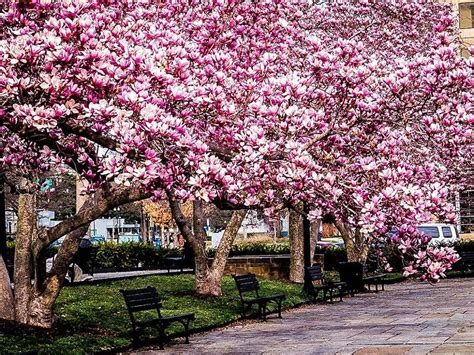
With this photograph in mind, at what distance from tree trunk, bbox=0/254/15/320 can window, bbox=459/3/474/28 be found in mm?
43974

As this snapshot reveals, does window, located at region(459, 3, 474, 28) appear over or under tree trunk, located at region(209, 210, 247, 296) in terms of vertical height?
over

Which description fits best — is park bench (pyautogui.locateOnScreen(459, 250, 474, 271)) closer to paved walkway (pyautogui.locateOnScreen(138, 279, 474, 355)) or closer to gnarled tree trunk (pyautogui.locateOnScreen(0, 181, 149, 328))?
paved walkway (pyautogui.locateOnScreen(138, 279, 474, 355))

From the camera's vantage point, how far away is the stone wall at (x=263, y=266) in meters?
27.6

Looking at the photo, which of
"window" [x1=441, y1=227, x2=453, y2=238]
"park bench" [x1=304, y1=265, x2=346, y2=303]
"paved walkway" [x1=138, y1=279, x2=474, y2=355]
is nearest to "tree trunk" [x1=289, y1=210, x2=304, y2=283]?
"park bench" [x1=304, y1=265, x2=346, y2=303]

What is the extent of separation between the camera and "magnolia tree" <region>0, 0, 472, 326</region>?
24.8 feet

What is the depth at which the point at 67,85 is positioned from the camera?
7.57m

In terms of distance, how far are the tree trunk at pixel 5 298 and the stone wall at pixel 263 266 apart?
14.6 m

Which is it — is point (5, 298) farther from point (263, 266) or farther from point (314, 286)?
point (263, 266)

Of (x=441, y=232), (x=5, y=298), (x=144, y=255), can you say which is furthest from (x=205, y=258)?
(x=441, y=232)

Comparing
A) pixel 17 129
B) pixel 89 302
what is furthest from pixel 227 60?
pixel 89 302

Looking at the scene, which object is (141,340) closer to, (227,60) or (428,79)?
(227,60)

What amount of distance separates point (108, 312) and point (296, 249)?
10.8 metres

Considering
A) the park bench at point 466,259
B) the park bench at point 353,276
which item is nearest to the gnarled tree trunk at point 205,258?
the park bench at point 353,276

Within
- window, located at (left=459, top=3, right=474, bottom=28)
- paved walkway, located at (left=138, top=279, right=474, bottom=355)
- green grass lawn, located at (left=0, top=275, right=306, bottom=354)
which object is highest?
window, located at (left=459, top=3, right=474, bottom=28)
